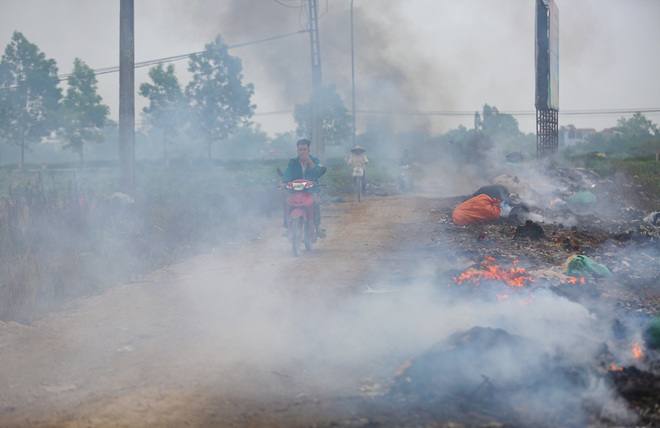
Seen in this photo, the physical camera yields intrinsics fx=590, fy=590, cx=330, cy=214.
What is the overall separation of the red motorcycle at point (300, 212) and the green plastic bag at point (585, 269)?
4.32m

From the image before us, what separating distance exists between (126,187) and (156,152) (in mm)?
80043

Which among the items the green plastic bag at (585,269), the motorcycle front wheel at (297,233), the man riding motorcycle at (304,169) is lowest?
the green plastic bag at (585,269)

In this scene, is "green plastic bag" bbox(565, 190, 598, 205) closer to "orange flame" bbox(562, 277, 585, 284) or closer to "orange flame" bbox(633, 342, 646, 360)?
"orange flame" bbox(562, 277, 585, 284)

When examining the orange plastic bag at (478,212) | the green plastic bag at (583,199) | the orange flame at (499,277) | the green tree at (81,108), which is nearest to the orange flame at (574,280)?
the orange flame at (499,277)

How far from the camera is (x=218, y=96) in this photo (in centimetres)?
3800

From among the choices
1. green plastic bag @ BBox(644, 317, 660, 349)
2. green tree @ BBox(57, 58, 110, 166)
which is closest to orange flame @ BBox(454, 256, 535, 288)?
green plastic bag @ BBox(644, 317, 660, 349)

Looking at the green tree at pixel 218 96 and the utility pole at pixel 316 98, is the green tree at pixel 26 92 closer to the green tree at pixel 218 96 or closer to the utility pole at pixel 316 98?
the green tree at pixel 218 96

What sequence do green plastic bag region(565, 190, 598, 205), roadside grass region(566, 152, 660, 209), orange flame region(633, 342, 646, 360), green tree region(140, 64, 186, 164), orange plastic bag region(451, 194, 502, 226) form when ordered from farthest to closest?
green tree region(140, 64, 186, 164) < roadside grass region(566, 152, 660, 209) < green plastic bag region(565, 190, 598, 205) < orange plastic bag region(451, 194, 502, 226) < orange flame region(633, 342, 646, 360)

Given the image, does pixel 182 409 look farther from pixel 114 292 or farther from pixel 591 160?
pixel 591 160

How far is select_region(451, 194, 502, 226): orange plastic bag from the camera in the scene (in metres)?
12.8

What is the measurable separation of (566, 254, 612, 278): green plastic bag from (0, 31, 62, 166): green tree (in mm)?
34665

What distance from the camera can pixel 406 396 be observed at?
4.25 metres

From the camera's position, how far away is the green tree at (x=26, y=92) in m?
35.3

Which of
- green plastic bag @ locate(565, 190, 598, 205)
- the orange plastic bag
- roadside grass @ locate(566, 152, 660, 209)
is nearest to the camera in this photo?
the orange plastic bag
